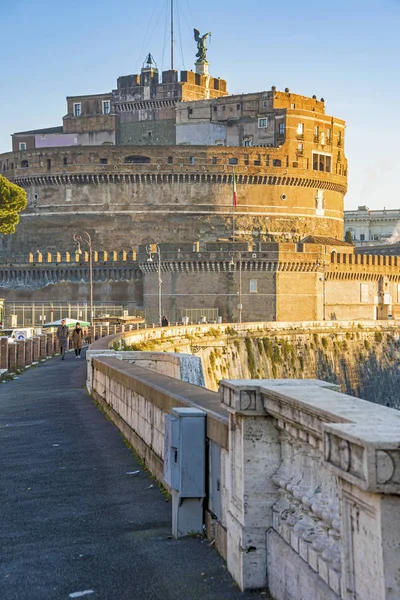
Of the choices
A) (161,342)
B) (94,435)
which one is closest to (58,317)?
(161,342)

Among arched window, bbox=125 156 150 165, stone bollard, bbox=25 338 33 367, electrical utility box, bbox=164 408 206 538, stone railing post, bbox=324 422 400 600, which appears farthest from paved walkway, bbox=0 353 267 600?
arched window, bbox=125 156 150 165

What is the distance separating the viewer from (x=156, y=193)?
7688cm

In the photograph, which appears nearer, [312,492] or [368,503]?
[368,503]

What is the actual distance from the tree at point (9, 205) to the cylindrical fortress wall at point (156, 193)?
20.4 m

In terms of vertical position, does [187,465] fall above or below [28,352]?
above

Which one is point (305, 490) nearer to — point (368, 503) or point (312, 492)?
point (312, 492)

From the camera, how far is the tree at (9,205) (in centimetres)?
5489

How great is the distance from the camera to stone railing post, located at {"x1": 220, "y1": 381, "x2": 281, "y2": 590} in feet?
19.2

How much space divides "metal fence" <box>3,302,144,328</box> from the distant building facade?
66.6 meters

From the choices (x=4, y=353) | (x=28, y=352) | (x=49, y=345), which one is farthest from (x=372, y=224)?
(x=4, y=353)

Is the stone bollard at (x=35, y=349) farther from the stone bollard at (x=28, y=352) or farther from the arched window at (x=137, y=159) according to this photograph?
the arched window at (x=137, y=159)

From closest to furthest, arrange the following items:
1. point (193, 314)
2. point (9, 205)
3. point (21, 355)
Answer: point (21, 355), point (9, 205), point (193, 314)

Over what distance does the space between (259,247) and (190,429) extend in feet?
197

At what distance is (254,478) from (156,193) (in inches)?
2826
